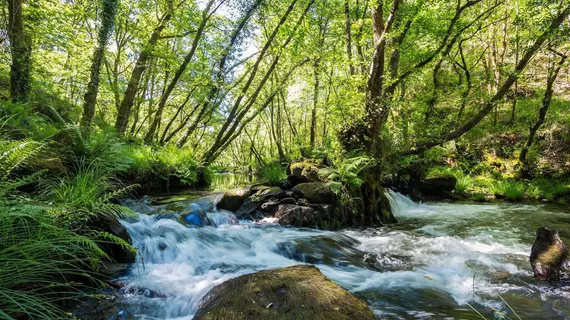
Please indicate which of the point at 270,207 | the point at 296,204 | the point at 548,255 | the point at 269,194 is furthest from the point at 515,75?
the point at 270,207

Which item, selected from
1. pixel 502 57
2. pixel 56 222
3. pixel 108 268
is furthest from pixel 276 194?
pixel 502 57

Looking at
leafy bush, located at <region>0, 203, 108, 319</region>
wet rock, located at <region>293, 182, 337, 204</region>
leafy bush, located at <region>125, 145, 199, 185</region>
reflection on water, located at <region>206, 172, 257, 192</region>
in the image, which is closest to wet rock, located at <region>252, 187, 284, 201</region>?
wet rock, located at <region>293, 182, 337, 204</region>

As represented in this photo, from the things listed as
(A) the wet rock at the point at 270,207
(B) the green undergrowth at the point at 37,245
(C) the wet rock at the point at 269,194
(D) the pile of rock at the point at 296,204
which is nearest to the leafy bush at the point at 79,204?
(B) the green undergrowth at the point at 37,245

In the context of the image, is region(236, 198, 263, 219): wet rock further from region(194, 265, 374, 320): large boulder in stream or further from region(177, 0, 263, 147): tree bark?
region(177, 0, 263, 147): tree bark

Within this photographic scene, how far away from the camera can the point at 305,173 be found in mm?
9312

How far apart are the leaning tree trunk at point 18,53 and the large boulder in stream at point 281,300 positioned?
7.99m

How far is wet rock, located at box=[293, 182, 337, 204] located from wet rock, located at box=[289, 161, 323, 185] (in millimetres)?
611

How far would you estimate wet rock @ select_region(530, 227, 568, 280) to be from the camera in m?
4.64

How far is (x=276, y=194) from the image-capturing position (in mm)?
8820

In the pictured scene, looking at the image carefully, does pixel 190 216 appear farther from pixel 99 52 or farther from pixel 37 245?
pixel 99 52

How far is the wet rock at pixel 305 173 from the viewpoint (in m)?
9.19

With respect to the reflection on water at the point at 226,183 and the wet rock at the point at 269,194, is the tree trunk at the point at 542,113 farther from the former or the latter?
the reflection on water at the point at 226,183

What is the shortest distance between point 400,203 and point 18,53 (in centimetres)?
1250

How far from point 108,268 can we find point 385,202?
24.8 feet
